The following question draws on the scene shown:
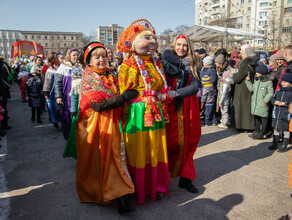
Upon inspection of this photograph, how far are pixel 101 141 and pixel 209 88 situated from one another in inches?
187

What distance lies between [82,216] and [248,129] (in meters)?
4.83

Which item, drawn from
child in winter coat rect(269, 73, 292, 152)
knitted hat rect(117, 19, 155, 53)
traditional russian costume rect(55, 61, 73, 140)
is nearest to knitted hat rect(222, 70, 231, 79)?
child in winter coat rect(269, 73, 292, 152)

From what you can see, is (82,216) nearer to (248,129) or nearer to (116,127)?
(116,127)

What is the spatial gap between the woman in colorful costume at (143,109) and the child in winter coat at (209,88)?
4.12 meters

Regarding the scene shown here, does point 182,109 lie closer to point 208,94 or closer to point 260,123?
point 260,123

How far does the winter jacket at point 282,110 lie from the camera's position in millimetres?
4560

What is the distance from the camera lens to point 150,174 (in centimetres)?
283

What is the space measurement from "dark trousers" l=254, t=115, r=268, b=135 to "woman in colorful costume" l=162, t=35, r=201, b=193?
3055 millimetres

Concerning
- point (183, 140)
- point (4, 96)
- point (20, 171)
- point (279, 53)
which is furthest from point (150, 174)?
point (4, 96)

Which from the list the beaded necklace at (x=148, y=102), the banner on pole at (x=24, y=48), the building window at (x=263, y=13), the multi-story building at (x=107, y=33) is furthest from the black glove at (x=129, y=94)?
the multi-story building at (x=107, y=33)

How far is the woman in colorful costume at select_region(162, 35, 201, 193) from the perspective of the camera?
9.88 ft

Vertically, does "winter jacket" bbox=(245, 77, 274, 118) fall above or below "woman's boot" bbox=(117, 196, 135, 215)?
above

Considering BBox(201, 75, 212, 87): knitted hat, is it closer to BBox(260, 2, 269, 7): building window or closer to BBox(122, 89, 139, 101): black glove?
BBox(122, 89, 139, 101): black glove

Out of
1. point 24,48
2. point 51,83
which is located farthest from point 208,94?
point 24,48
